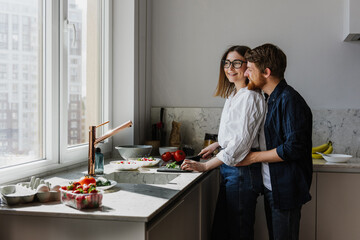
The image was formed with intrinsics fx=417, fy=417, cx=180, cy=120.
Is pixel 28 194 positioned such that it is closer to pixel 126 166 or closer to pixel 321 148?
pixel 126 166

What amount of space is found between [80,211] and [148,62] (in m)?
2.01

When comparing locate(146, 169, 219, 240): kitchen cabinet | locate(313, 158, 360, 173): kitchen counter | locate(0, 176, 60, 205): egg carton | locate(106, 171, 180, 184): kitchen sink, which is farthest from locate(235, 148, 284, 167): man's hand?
locate(0, 176, 60, 205): egg carton

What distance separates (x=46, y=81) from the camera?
7.07 feet

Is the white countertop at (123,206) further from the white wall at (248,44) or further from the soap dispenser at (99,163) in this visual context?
the white wall at (248,44)

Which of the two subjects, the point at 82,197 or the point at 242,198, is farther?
the point at 242,198

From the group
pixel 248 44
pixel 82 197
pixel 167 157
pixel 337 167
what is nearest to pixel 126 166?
pixel 167 157

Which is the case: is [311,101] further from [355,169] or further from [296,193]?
[296,193]

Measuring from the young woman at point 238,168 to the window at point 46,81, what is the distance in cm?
73

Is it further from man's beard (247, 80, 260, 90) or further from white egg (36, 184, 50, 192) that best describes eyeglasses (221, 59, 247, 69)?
white egg (36, 184, 50, 192)

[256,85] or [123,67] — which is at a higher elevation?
[123,67]

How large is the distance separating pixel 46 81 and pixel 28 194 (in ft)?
2.61

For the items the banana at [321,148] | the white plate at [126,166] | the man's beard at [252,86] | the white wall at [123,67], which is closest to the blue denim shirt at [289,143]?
the man's beard at [252,86]

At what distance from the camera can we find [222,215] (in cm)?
217

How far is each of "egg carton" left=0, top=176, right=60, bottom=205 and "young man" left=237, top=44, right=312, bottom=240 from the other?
926 millimetres
